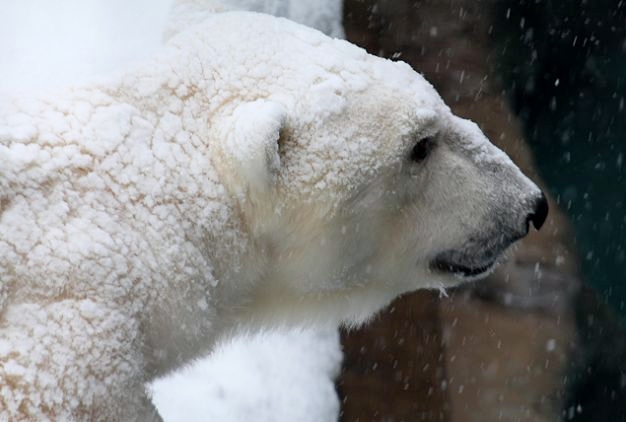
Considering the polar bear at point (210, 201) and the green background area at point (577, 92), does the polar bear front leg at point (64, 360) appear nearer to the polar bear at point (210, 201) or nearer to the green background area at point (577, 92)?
the polar bear at point (210, 201)

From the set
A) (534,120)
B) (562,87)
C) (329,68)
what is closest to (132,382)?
(329,68)

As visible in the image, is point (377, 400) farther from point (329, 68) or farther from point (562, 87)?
point (562, 87)

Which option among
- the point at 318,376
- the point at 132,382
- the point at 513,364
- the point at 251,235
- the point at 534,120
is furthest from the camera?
the point at 534,120

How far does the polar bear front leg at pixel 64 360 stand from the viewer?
4.33 feet

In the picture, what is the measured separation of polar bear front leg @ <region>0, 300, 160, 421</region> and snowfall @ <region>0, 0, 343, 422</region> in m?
1.15

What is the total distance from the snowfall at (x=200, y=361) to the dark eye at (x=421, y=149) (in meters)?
0.98

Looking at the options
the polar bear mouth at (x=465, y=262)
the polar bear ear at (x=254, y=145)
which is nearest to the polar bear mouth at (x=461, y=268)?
the polar bear mouth at (x=465, y=262)

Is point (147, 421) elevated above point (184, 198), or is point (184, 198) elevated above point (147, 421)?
point (184, 198)

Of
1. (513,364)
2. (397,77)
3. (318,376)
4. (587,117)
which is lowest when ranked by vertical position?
(318,376)

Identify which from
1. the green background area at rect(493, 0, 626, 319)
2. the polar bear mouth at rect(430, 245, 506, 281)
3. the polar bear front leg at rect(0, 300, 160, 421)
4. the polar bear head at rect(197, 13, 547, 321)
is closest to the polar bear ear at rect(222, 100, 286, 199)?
the polar bear head at rect(197, 13, 547, 321)

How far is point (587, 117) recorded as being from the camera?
160 inches

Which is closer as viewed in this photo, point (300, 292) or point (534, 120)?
point (300, 292)

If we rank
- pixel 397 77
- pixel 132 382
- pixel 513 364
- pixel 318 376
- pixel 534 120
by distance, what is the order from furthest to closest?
1. pixel 534 120
2. pixel 318 376
3. pixel 513 364
4. pixel 397 77
5. pixel 132 382

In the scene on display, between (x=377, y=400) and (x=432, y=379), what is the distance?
201mm
